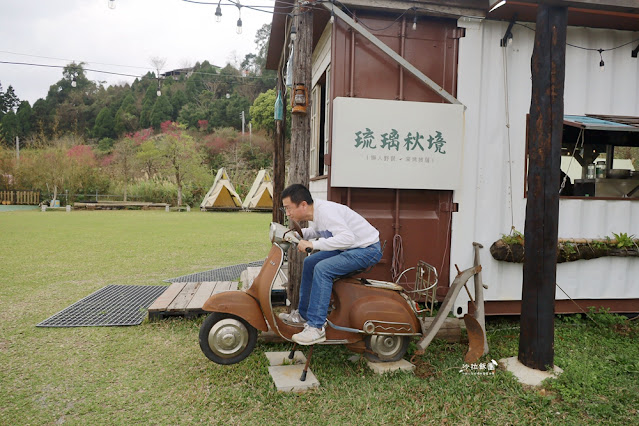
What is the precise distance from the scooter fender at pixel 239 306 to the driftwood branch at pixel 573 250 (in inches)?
110

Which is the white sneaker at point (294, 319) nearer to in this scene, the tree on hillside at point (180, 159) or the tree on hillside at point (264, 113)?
the tree on hillside at point (180, 159)

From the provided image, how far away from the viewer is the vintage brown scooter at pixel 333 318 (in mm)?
3510

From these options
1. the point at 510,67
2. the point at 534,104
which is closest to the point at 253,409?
the point at 534,104

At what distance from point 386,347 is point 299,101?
2.47 metres

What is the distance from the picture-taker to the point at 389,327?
3.69 m

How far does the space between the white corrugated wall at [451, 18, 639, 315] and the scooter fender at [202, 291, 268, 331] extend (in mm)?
2433

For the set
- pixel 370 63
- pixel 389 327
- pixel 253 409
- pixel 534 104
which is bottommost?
pixel 253 409

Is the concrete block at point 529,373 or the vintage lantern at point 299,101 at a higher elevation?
the vintage lantern at point 299,101

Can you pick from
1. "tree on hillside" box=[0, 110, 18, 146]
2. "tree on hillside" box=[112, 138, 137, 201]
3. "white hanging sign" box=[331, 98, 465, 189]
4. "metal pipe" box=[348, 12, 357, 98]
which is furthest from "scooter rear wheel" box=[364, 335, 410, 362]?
"tree on hillside" box=[0, 110, 18, 146]

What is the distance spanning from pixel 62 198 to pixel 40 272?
22.8 meters

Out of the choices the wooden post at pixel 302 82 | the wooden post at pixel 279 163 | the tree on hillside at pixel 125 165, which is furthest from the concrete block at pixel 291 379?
the tree on hillside at pixel 125 165

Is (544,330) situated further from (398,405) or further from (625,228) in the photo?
(625,228)

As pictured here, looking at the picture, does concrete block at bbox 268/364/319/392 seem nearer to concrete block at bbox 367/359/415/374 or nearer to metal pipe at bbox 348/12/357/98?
concrete block at bbox 367/359/415/374

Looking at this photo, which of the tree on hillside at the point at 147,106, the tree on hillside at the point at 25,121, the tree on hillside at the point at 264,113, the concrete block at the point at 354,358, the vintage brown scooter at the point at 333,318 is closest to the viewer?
the vintage brown scooter at the point at 333,318
